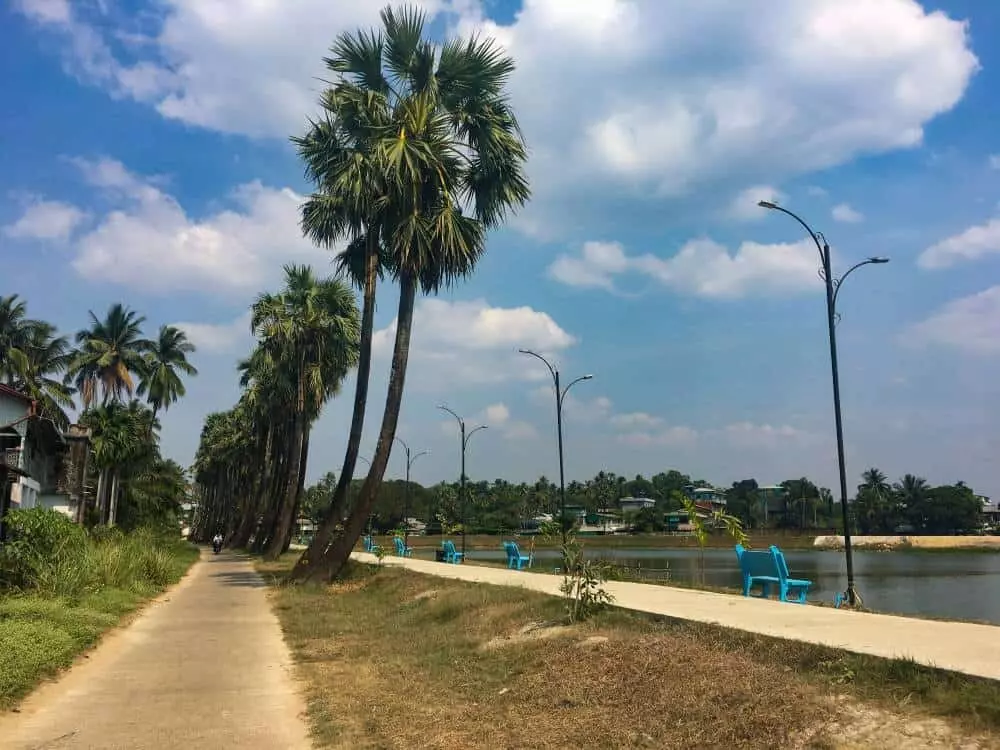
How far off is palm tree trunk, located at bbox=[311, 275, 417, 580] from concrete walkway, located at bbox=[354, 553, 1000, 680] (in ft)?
29.6

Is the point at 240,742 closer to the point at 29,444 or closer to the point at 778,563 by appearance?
the point at 778,563

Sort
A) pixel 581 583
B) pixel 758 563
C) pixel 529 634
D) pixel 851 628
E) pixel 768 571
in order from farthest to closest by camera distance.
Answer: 1. pixel 758 563
2. pixel 768 571
3. pixel 581 583
4. pixel 529 634
5. pixel 851 628

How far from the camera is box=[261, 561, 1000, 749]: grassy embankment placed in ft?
18.8

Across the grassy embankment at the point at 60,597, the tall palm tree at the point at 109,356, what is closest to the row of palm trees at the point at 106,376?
the tall palm tree at the point at 109,356

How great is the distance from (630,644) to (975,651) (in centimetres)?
318

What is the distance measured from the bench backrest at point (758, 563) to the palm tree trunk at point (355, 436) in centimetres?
1133

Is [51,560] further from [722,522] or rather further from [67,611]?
[722,522]

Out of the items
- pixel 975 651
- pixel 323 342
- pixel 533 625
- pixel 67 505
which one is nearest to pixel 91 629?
pixel 533 625

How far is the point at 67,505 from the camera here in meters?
39.8

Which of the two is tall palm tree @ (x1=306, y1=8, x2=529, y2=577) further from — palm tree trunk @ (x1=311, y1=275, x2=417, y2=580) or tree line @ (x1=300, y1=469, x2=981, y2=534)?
tree line @ (x1=300, y1=469, x2=981, y2=534)

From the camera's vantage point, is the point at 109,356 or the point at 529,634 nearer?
the point at 529,634

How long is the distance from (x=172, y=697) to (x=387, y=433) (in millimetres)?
12939

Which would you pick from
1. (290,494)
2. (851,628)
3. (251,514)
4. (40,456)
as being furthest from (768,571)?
(251,514)

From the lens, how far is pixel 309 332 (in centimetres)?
3462
